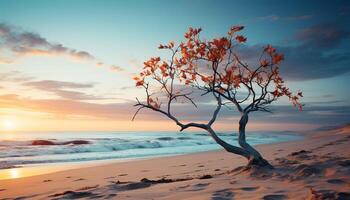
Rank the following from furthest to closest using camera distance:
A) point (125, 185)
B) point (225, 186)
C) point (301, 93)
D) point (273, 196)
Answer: point (301, 93) < point (125, 185) < point (225, 186) < point (273, 196)

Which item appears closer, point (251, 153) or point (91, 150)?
point (251, 153)

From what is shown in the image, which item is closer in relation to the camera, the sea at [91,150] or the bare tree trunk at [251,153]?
the bare tree trunk at [251,153]

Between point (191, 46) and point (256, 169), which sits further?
point (191, 46)

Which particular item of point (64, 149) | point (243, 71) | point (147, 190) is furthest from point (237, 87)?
point (64, 149)

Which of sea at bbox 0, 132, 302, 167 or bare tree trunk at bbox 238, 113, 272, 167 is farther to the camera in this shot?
sea at bbox 0, 132, 302, 167

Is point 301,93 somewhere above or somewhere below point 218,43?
below

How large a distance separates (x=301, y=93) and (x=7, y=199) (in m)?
7.60

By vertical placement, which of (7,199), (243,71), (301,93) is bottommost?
(7,199)

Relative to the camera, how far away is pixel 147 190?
6.55m

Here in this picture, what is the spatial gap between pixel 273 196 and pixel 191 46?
15.5 ft

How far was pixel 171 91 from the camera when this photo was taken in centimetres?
857

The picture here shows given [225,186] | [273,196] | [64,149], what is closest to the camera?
[273,196]

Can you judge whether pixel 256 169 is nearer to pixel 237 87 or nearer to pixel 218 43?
pixel 237 87

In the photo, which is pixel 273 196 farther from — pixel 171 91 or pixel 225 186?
pixel 171 91
